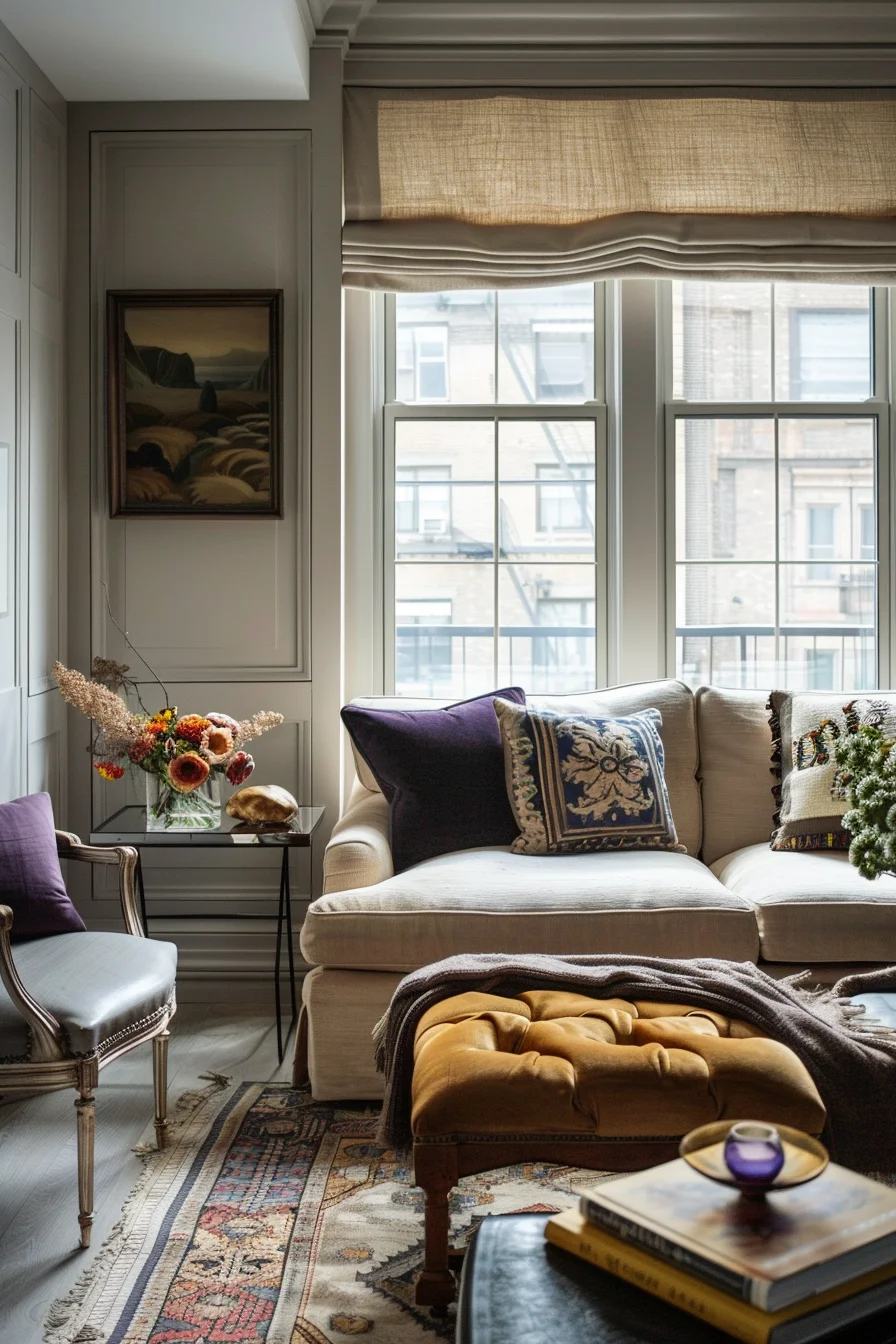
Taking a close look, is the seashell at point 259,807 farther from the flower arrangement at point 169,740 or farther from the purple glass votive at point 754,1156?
the purple glass votive at point 754,1156

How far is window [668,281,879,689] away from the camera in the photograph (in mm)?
3865

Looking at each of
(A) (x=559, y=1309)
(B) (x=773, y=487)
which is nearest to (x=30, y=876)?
(A) (x=559, y=1309)

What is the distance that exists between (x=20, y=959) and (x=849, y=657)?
108 inches

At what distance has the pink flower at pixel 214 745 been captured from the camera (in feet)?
10.2

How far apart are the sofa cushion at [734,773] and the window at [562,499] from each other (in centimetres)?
78

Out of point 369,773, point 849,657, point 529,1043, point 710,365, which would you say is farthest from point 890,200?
point 529,1043

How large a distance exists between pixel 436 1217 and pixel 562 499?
99.4 inches

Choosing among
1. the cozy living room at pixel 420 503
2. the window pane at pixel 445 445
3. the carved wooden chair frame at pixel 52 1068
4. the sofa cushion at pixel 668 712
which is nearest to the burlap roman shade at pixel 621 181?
the cozy living room at pixel 420 503

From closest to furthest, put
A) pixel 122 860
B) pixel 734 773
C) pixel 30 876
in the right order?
pixel 30 876
pixel 122 860
pixel 734 773

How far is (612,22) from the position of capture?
3607 millimetres

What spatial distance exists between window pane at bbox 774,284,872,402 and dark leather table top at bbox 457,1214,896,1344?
10.3 ft

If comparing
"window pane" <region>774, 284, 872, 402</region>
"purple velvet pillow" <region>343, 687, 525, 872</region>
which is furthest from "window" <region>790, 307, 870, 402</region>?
"purple velvet pillow" <region>343, 687, 525, 872</region>

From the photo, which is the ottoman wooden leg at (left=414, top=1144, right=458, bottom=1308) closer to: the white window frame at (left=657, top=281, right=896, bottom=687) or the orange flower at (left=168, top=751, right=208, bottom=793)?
the orange flower at (left=168, top=751, right=208, bottom=793)

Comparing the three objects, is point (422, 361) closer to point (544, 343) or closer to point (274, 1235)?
point (544, 343)
